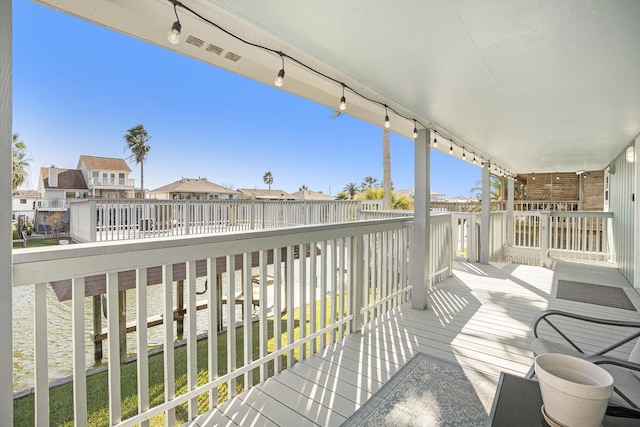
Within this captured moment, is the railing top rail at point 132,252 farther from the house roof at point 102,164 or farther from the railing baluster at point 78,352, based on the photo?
the house roof at point 102,164

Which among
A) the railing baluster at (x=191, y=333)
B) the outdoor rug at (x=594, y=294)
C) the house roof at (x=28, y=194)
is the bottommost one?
the outdoor rug at (x=594, y=294)

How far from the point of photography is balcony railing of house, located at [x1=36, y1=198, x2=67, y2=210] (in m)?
11.9

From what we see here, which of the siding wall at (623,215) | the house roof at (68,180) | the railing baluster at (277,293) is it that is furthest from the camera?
the house roof at (68,180)

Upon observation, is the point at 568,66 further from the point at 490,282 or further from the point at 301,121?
the point at 301,121

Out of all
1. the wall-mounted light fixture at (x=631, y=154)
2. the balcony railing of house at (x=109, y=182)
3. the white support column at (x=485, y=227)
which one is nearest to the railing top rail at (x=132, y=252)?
the white support column at (x=485, y=227)

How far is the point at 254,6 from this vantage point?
157 cm

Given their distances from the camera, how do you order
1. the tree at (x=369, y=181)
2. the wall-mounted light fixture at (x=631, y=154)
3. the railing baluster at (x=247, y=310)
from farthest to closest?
the tree at (x=369, y=181)
the wall-mounted light fixture at (x=631, y=154)
the railing baluster at (x=247, y=310)

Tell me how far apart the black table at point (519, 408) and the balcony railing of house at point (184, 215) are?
268 inches

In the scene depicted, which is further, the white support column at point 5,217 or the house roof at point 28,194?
the house roof at point 28,194

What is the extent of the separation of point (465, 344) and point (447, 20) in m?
2.59

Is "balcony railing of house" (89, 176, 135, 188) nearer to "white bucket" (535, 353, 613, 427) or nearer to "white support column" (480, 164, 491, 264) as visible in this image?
"white support column" (480, 164, 491, 264)

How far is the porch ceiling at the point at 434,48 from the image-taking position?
5.05 ft

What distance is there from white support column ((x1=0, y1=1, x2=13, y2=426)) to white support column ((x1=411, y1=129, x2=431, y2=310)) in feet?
11.4

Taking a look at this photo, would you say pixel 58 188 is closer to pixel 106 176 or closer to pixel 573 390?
pixel 106 176
